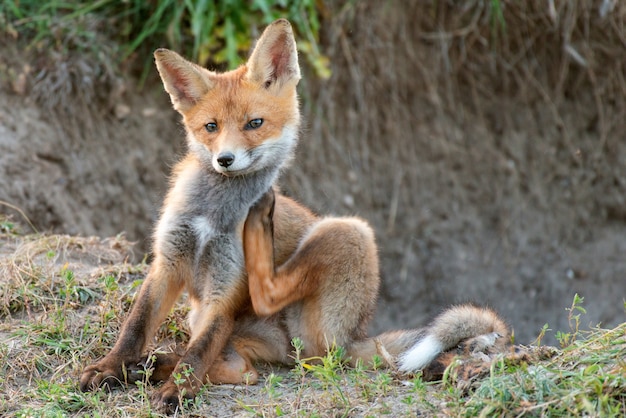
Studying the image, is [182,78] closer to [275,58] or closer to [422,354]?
[275,58]

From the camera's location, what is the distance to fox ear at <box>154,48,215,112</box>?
3.72m

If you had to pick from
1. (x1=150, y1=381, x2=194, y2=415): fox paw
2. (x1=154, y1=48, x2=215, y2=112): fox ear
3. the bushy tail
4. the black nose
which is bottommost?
(x1=150, y1=381, x2=194, y2=415): fox paw

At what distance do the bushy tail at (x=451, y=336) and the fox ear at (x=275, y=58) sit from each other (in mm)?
1414

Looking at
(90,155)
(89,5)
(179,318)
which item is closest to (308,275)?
(179,318)

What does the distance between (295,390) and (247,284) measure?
1.89ft

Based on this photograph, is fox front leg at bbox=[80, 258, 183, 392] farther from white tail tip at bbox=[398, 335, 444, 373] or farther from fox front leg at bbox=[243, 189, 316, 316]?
white tail tip at bbox=[398, 335, 444, 373]

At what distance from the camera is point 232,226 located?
3.69 metres

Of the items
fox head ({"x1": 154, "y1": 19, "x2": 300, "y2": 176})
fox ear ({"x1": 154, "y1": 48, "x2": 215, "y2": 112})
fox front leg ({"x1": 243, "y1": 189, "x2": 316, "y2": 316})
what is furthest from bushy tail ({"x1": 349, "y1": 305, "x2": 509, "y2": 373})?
fox ear ({"x1": 154, "y1": 48, "x2": 215, "y2": 112})

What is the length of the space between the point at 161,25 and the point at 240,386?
3.72 m

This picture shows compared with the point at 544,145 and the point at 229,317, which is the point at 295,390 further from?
the point at 544,145

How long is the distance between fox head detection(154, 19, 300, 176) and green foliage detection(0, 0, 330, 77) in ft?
7.26

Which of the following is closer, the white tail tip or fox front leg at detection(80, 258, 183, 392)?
fox front leg at detection(80, 258, 183, 392)

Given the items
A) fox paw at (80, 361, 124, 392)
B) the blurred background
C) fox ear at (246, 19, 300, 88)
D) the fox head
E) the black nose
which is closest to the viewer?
fox paw at (80, 361, 124, 392)

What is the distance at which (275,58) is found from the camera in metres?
3.83
